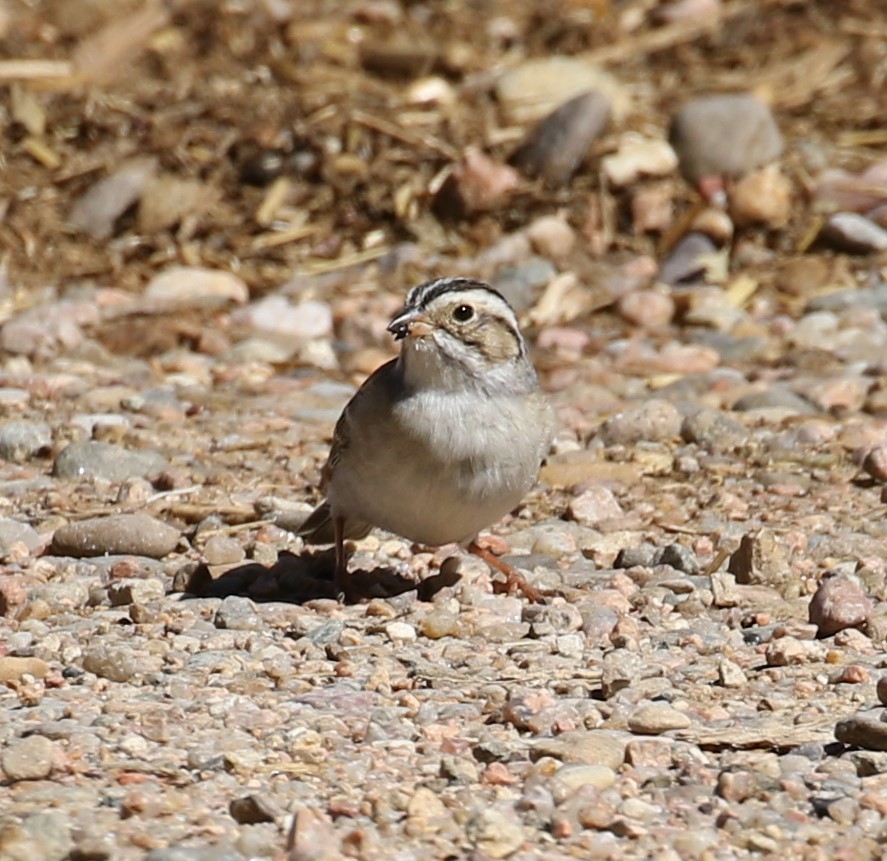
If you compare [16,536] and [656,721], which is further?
[16,536]

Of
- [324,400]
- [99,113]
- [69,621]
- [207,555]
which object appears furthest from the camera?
[99,113]

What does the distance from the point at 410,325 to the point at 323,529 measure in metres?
1.07

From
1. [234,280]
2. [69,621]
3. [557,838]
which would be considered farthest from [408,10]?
[557,838]

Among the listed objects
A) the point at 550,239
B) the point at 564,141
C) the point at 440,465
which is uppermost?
the point at 564,141

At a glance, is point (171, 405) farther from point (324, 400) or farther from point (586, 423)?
point (586, 423)

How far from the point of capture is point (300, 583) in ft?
21.9

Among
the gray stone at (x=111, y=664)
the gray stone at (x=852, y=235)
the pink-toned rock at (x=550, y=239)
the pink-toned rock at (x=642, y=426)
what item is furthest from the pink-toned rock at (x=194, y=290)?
the gray stone at (x=111, y=664)

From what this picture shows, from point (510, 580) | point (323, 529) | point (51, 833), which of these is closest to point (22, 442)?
point (323, 529)

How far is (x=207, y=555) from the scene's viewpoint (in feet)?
22.5

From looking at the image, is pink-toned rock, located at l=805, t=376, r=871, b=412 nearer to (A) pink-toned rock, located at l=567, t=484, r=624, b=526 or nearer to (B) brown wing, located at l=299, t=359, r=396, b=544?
(A) pink-toned rock, located at l=567, t=484, r=624, b=526

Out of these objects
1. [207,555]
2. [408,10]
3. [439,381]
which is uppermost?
[408,10]

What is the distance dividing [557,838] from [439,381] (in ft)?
7.49

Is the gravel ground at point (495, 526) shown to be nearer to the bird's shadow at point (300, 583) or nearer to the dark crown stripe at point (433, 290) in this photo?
the bird's shadow at point (300, 583)

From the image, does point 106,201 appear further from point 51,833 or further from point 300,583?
point 51,833
